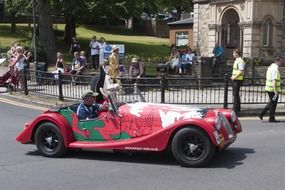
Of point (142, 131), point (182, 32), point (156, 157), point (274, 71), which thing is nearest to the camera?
point (142, 131)

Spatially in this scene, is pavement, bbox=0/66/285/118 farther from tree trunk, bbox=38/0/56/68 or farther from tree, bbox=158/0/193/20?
tree, bbox=158/0/193/20

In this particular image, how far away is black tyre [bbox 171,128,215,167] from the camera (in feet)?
27.1

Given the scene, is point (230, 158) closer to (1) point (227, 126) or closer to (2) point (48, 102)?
(1) point (227, 126)

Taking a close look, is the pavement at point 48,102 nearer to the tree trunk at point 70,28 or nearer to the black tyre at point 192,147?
the black tyre at point 192,147

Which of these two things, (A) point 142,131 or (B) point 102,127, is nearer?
(A) point 142,131

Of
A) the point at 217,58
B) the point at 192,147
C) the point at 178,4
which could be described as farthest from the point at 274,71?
the point at 178,4

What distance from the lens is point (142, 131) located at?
8719 mm

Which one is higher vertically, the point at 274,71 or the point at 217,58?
the point at 217,58

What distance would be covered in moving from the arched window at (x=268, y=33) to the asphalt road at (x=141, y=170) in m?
17.9

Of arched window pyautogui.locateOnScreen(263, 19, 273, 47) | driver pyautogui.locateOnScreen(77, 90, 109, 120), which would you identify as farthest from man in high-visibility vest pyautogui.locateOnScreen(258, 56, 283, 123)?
arched window pyautogui.locateOnScreen(263, 19, 273, 47)

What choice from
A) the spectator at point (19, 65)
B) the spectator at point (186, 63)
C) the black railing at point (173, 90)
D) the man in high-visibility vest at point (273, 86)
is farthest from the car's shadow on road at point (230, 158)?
the spectator at point (186, 63)

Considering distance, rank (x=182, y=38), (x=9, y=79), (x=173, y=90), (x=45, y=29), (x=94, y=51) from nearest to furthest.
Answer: (x=173, y=90), (x=9, y=79), (x=94, y=51), (x=45, y=29), (x=182, y=38)

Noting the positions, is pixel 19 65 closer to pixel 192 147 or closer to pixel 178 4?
pixel 192 147

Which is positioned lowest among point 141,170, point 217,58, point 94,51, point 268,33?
point 141,170
